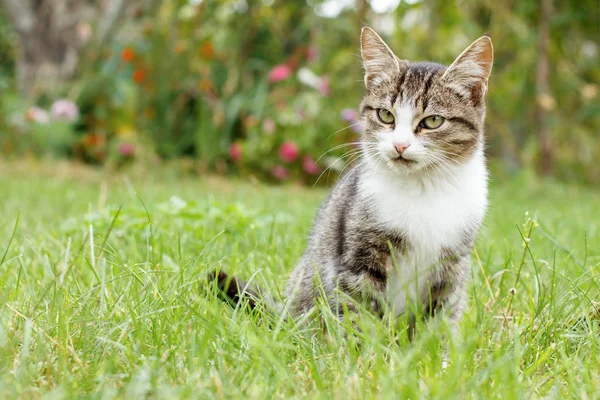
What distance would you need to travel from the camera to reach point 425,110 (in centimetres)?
223

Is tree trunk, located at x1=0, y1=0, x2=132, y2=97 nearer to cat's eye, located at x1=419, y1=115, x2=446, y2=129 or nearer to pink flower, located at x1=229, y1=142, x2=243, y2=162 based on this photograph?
pink flower, located at x1=229, y1=142, x2=243, y2=162

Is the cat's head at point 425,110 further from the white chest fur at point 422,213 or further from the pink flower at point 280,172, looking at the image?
the pink flower at point 280,172

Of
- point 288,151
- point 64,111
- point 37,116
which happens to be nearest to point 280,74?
point 288,151

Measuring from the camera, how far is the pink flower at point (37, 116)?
7230mm

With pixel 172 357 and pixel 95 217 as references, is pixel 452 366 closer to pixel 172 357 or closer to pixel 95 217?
pixel 172 357

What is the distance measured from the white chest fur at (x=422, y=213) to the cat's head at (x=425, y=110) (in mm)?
56

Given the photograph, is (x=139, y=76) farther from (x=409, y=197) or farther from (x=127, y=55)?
(x=409, y=197)

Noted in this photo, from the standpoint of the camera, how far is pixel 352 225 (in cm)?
216

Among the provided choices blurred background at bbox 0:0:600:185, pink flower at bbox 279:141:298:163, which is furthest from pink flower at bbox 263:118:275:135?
pink flower at bbox 279:141:298:163

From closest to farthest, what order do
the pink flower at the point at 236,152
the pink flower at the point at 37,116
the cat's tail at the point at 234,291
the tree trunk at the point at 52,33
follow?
1. the cat's tail at the point at 234,291
2. the pink flower at the point at 37,116
3. the pink flower at the point at 236,152
4. the tree trunk at the point at 52,33

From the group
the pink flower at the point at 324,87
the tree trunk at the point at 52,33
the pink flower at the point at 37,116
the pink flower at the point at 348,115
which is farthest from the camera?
the tree trunk at the point at 52,33

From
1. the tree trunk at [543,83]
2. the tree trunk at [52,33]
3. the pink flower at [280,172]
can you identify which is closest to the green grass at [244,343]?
the tree trunk at [543,83]

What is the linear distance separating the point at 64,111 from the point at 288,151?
9.02ft

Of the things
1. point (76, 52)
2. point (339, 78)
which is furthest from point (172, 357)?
point (76, 52)
